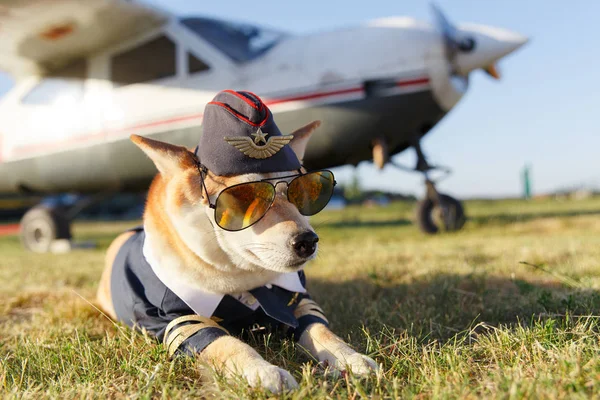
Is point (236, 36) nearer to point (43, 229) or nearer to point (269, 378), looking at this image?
point (43, 229)

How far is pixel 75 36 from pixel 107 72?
1.66 ft

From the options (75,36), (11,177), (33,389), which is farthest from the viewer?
(11,177)

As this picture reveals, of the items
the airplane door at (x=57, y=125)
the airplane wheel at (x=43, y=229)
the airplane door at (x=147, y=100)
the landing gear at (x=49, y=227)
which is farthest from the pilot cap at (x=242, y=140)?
the airplane wheel at (x=43, y=229)

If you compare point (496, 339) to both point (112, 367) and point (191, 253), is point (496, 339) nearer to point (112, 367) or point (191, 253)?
point (191, 253)

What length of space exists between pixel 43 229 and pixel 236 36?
3.47 m

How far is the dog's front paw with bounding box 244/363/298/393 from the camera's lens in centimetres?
110

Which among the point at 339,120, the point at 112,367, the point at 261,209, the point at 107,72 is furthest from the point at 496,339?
the point at 107,72

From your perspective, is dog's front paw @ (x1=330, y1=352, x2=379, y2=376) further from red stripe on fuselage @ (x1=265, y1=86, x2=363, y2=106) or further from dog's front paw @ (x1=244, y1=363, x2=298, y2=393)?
red stripe on fuselage @ (x1=265, y1=86, x2=363, y2=106)

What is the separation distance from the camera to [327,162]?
16.5 feet

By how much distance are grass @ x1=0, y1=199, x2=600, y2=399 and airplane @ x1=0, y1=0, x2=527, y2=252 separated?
1969mm

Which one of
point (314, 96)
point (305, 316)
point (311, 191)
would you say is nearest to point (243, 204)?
point (311, 191)

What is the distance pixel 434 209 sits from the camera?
523 cm

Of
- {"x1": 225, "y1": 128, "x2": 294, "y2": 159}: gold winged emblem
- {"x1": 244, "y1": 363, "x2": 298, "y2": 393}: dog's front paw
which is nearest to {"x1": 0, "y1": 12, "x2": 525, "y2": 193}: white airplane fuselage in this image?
{"x1": 225, "y1": 128, "x2": 294, "y2": 159}: gold winged emblem

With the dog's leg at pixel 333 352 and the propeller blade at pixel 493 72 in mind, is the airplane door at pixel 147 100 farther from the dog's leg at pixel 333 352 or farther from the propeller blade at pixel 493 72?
the dog's leg at pixel 333 352
